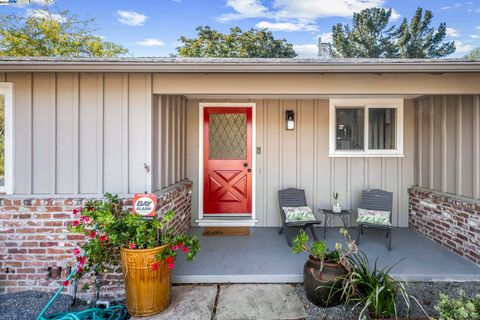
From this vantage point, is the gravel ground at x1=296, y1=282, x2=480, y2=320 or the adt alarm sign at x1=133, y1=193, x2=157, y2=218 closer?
the gravel ground at x1=296, y1=282, x2=480, y2=320

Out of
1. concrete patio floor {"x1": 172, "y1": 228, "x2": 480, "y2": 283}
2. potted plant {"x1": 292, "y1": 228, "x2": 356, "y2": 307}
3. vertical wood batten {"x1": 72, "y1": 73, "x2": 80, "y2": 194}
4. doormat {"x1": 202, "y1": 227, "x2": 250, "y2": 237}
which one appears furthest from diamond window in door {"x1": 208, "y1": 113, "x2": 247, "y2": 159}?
potted plant {"x1": 292, "y1": 228, "x2": 356, "y2": 307}

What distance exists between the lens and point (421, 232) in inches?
173

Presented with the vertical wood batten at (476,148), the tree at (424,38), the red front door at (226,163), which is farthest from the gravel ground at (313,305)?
the tree at (424,38)

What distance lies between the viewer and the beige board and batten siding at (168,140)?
3.30m

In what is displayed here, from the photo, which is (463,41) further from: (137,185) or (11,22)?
(11,22)

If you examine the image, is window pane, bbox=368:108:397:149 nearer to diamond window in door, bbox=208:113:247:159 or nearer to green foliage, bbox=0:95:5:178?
diamond window in door, bbox=208:113:247:159

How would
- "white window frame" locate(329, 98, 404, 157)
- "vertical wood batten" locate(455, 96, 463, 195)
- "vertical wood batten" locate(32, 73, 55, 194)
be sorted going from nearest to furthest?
"vertical wood batten" locate(32, 73, 55, 194) < "vertical wood batten" locate(455, 96, 463, 195) < "white window frame" locate(329, 98, 404, 157)

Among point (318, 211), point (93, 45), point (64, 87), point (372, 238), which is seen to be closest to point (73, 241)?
point (64, 87)

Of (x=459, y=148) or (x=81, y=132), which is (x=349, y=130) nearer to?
(x=459, y=148)

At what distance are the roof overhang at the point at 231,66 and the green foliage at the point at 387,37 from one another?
16354 millimetres

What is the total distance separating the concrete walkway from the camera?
2.50m

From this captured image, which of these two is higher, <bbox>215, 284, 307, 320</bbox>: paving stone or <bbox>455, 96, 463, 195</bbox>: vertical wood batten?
<bbox>455, 96, 463, 195</bbox>: vertical wood batten

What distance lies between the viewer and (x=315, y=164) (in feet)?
Result: 15.5

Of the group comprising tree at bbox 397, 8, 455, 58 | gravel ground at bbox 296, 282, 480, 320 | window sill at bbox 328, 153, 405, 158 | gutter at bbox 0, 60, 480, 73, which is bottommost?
gravel ground at bbox 296, 282, 480, 320
